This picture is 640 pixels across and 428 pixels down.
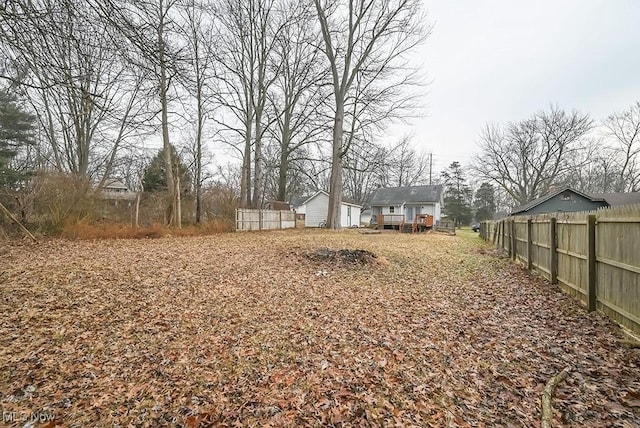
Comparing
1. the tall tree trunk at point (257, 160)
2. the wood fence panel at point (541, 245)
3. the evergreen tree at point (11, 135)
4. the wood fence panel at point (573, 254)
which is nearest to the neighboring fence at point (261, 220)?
the tall tree trunk at point (257, 160)

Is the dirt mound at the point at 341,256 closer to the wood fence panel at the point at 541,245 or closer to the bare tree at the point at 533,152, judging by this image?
Answer: the wood fence panel at the point at 541,245

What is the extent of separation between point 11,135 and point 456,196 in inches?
1861

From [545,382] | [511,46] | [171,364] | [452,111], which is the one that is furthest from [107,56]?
[452,111]

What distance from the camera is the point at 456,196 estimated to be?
45.9m

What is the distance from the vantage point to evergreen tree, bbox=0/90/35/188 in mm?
13284

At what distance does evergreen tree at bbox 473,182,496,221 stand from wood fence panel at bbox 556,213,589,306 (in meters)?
45.7

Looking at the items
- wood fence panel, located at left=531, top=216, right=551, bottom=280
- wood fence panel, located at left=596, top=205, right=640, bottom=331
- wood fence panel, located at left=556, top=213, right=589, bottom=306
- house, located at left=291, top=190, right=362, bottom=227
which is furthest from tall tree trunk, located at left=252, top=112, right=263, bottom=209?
wood fence panel, located at left=596, top=205, right=640, bottom=331

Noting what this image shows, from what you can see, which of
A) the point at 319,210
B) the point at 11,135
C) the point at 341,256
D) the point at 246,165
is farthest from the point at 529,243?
the point at 11,135

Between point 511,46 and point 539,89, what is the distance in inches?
284

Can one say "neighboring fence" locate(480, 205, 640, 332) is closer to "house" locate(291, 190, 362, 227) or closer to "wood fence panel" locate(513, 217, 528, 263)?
"wood fence panel" locate(513, 217, 528, 263)

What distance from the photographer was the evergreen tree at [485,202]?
154ft

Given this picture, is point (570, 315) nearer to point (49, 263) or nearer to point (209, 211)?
point (49, 263)

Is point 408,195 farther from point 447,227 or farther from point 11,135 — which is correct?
point 11,135

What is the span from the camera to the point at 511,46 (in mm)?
12422
